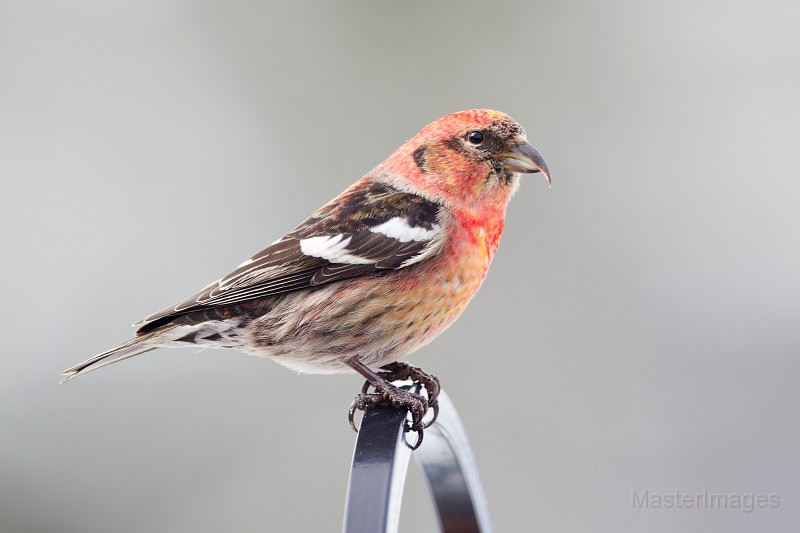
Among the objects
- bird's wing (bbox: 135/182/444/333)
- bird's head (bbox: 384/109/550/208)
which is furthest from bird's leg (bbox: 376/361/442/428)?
bird's head (bbox: 384/109/550/208)

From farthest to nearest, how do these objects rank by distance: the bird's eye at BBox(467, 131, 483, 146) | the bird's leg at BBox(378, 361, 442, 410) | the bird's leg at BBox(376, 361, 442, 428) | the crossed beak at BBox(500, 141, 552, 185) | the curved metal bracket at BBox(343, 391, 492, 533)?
the bird's eye at BBox(467, 131, 483, 146), the crossed beak at BBox(500, 141, 552, 185), the bird's leg at BBox(378, 361, 442, 410), the bird's leg at BBox(376, 361, 442, 428), the curved metal bracket at BBox(343, 391, 492, 533)

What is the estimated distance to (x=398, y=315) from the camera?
3088mm

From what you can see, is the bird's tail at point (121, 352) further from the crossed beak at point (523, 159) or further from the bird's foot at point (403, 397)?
the crossed beak at point (523, 159)

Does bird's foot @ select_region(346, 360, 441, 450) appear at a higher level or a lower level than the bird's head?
lower

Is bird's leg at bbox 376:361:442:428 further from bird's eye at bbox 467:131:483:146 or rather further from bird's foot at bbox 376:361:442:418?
bird's eye at bbox 467:131:483:146

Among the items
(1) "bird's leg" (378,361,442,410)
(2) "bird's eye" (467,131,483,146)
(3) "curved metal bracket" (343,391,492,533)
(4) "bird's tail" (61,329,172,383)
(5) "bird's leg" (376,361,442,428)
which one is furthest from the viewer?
(2) "bird's eye" (467,131,483,146)

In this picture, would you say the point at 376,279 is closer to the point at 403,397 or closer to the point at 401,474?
the point at 403,397

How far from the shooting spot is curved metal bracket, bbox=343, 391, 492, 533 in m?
2.21

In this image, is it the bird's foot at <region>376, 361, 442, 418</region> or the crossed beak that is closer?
the bird's foot at <region>376, 361, 442, 418</region>

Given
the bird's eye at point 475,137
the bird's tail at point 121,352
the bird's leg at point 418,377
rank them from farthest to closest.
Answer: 1. the bird's eye at point 475,137
2. the bird's leg at point 418,377
3. the bird's tail at point 121,352

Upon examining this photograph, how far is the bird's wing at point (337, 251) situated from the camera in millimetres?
3164

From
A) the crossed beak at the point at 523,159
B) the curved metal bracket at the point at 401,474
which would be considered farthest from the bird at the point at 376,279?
the curved metal bracket at the point at 401,474

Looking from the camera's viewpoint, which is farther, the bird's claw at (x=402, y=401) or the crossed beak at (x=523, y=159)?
the crossed beak at (x=523, y=159)

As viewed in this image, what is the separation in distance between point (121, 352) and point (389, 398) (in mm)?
881
